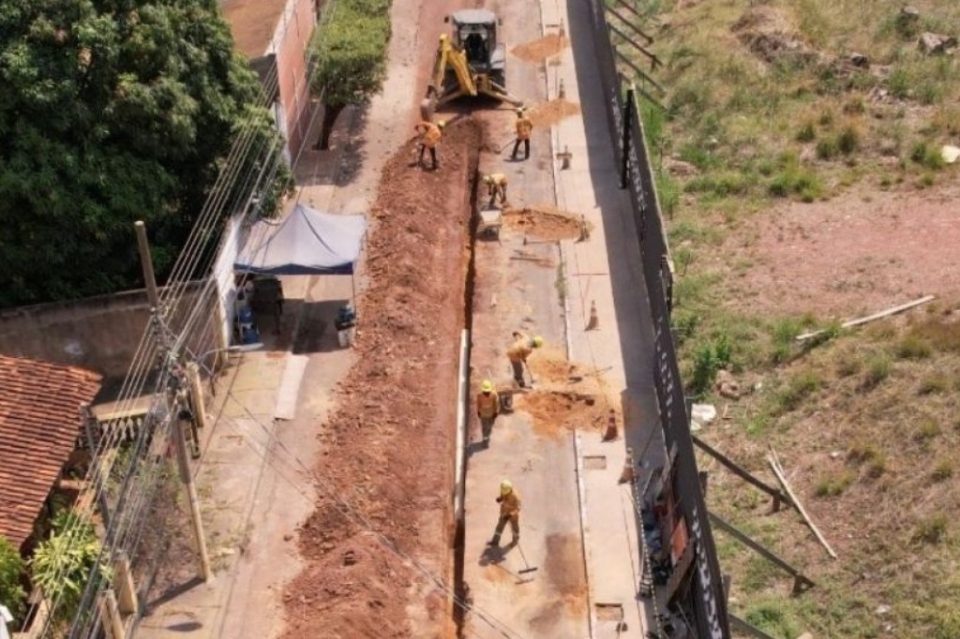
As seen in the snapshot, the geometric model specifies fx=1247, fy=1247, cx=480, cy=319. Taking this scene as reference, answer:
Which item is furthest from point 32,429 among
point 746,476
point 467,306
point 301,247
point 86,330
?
point 746,476

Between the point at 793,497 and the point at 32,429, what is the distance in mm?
13370

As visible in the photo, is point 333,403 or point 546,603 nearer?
point 546,603

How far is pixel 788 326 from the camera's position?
2570cm

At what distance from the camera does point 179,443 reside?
66.0ft

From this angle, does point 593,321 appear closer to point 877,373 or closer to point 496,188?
point 496,188

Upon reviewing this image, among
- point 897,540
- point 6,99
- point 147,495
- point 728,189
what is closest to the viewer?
point 897,540

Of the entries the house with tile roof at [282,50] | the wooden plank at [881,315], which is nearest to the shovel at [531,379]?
the wooden plank at [881,315]

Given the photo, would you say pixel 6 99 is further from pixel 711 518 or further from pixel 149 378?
pixel 711 518

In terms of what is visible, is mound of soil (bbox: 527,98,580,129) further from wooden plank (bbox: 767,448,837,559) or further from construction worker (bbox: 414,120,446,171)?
wooden plank (bbox: 767,448,837,559)

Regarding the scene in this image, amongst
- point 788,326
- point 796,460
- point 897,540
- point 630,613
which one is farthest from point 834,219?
point 630,613

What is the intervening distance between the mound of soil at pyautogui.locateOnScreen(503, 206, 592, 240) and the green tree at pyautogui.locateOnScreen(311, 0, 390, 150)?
566cm

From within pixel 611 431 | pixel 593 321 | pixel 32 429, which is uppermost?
pixel 593 321

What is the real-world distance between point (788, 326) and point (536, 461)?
20.1 ft

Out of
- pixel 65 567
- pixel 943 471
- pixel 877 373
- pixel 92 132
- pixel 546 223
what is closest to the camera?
pixel 65 567
